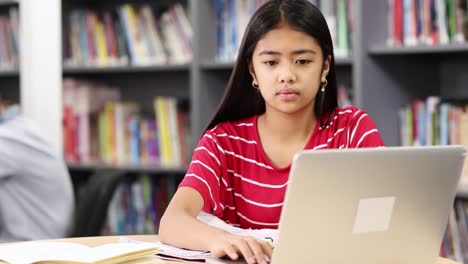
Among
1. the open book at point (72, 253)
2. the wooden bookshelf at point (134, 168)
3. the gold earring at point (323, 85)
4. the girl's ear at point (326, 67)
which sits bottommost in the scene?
the wooden bookshelf at point (134, 168)

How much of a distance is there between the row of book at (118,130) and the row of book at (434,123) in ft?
3.41

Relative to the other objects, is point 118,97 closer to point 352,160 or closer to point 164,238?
point 164,238

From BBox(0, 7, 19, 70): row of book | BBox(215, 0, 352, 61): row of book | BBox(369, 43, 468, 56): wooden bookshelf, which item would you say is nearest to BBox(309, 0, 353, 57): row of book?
BBox(215, 0, 352, 61): row of book

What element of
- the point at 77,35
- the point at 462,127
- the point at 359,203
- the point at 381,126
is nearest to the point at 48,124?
the point at 77,35

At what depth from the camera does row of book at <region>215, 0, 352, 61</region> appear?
10.3ft

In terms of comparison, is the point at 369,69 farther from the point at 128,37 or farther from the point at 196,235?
the point at 196,235

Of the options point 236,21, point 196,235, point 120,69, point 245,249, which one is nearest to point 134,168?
point 120,69

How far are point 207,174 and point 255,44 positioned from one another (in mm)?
309

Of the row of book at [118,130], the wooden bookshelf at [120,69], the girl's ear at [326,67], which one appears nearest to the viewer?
the girl's ear at [326,67]

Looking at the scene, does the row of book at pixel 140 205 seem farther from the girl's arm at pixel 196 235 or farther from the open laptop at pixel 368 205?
the open laptop at pixel 368 205

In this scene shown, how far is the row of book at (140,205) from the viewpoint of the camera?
149 inches

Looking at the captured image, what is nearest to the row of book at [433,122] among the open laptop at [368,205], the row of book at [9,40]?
the open laptop at [368,205]

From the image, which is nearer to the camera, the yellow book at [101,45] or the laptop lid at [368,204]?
the laptop lid at [368,204]

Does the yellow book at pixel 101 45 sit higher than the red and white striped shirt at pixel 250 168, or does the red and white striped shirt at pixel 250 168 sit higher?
the yellow book at pixel 101 45
